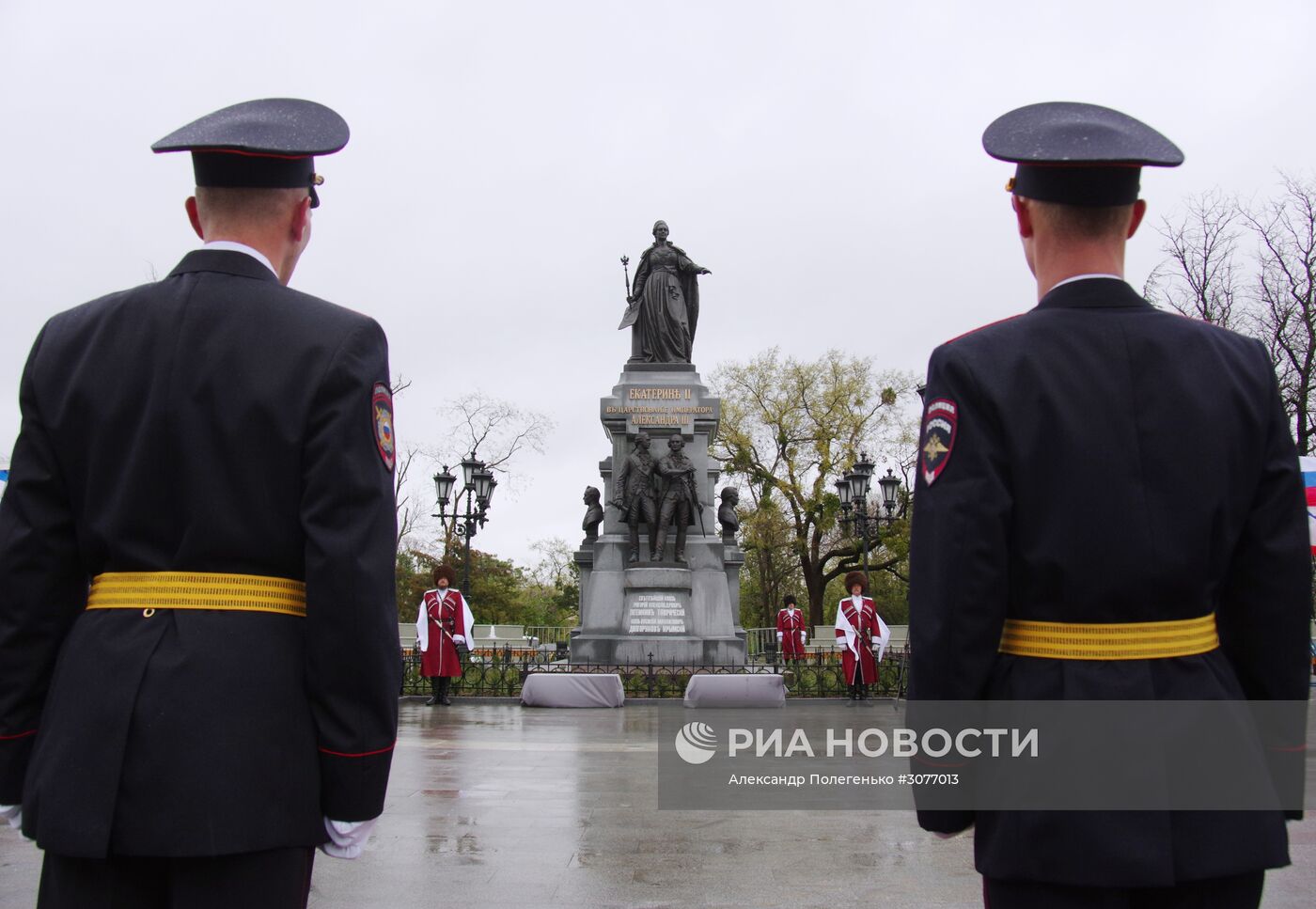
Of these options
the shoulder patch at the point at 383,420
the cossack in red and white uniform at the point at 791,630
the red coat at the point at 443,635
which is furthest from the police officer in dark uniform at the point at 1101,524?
the cossack in red and white uniform at the point at 791,630

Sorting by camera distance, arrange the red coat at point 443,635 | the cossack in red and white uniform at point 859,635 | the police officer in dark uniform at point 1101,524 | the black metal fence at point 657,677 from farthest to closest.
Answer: the black metal fence at point 657,677 → the cossack in red and white uniform at point 859,635 → the red coat at point 443,635 → the police officer in dark uniform at point 1101,524

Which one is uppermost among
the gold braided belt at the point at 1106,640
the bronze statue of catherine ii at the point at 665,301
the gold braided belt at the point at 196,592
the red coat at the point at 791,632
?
the bronze statue of catherine ii at the point at 665,301

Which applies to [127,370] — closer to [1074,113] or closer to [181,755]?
[181,755]

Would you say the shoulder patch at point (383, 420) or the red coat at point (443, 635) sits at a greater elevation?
the shoulder patch at point (383, 420)

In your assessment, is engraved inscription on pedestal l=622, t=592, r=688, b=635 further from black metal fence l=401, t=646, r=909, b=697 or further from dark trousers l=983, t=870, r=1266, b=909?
dark trousers l=983, t=870, r=1266, b=909

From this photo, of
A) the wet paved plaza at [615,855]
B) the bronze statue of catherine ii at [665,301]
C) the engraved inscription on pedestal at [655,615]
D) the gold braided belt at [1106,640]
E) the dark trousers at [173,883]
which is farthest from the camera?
the bronze statue of catherine ii at [665,301]

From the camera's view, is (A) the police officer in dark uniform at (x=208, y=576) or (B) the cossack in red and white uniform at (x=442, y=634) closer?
(A) the police officer in dark uniform at (x=208, y=576)

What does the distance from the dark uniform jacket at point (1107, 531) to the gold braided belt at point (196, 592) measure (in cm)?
151

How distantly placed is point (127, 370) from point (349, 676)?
3.02ft

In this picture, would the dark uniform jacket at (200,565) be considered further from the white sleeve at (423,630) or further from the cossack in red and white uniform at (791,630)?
the cossack in red and white uniform at (791,630)

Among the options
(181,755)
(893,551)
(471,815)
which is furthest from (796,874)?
(893,551)

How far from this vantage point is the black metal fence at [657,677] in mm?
19547

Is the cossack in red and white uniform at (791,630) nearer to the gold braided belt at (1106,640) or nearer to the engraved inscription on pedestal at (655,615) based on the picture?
the engraved inscription on pedestal at (655,615)

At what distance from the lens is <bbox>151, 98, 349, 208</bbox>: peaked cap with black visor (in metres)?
2.85
